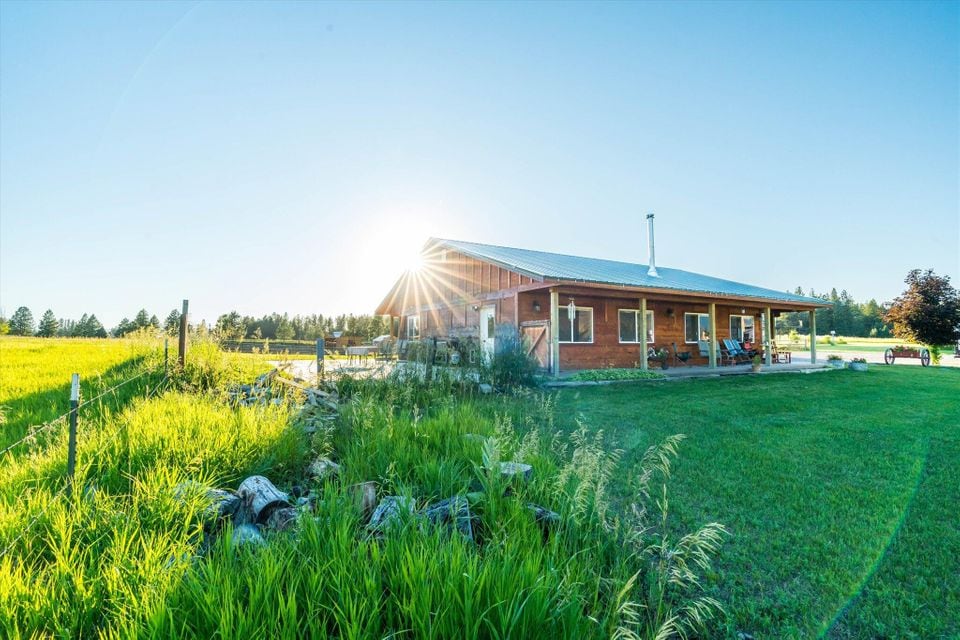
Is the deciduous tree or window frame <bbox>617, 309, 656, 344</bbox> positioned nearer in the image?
window frame <bbox>617, 309, 656, 344</bbox>

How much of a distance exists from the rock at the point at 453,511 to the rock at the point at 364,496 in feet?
1.30

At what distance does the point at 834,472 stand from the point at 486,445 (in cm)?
373

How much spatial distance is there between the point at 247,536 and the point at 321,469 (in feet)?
3.48

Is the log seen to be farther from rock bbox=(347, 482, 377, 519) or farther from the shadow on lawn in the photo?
the shadow on lawn

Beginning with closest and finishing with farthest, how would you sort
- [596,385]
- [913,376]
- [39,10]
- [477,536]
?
[477,536] → [39,10] → [596,385] → [913,376]

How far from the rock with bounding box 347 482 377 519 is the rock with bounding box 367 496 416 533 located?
0.07 meters

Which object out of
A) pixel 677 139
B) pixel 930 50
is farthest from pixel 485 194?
pixel 930 50

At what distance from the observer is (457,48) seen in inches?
481

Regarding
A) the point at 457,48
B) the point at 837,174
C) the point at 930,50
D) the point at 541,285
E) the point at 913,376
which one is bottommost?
the point at 913,376

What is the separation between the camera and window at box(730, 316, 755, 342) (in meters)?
19.2

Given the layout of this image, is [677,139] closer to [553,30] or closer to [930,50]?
[553,30]

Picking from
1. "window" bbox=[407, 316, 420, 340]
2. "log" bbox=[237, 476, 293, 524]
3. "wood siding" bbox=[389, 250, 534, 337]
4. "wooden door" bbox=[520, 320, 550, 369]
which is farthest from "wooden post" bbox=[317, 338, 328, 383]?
"window" bbox=[407, 316, 420, 340]

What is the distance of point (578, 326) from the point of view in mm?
14500

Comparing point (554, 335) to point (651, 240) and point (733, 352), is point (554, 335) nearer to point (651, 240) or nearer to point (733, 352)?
point (733, 352)
